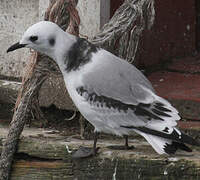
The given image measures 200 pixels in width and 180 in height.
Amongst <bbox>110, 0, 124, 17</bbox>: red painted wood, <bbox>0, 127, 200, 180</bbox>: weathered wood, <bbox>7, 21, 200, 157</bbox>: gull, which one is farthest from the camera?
<bbox>110, 0, 124, 17</bbox>: red painted wood

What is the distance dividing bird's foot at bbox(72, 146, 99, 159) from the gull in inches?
8.9

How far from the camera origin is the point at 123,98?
3.67 metres

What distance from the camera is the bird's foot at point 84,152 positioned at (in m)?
3.92

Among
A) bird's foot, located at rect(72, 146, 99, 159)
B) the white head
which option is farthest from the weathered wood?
the white head

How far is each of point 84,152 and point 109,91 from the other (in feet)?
1.37

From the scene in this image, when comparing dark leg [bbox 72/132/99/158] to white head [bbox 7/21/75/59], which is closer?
white head [bbox 7/21/75/59]

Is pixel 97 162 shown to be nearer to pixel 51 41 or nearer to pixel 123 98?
pixel 123 98

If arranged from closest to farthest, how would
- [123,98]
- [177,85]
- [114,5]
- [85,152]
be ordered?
[123,98] < [85,152] < [114,5] < [177,85]

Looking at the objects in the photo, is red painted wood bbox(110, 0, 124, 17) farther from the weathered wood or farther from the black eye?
the black eye

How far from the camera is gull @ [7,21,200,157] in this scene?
366cm

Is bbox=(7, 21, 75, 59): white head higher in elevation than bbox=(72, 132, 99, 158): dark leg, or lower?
higher

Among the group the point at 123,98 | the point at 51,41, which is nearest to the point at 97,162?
Result: the point at 123,98

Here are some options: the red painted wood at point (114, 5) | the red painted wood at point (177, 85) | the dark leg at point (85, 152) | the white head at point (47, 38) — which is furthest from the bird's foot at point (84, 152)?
the red painted wood at point (114, 5)

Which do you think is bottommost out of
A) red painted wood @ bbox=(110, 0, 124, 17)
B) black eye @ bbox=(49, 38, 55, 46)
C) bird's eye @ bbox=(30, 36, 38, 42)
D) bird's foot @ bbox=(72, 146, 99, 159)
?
bird's foot @ bbox=(72, 146, 99, 159)
